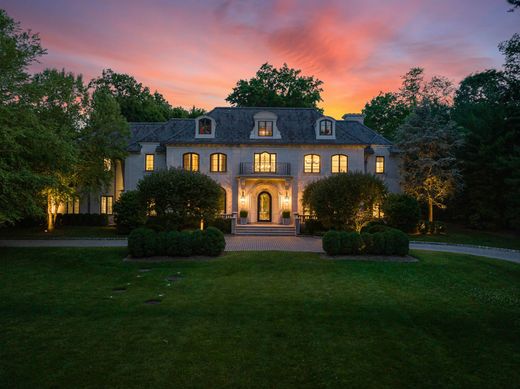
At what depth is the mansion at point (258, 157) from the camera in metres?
26.8

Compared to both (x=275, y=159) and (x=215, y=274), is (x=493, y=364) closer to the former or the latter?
(x=215, y=274)

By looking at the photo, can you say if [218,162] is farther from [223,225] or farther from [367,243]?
[367,243]

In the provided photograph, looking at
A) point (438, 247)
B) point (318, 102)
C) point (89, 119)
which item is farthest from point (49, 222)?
point (318, 102)

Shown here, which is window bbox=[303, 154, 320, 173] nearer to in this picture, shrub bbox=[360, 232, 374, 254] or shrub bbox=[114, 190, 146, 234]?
shrub bbox=[360, 232, 374, 254]

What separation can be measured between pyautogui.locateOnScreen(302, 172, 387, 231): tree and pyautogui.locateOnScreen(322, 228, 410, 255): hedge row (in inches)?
127

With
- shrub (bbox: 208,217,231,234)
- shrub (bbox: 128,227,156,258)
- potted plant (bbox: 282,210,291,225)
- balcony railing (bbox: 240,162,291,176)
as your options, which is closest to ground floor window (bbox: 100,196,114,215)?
shrub (bbox: 208,217,231,234)

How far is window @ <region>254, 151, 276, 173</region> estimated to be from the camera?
26.9 metres

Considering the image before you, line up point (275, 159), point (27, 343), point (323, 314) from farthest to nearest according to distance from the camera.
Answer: point (275, 159), point (323, 314), point (27, 343)

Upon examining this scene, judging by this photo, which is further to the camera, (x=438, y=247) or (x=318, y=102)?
(x=318, y=102)

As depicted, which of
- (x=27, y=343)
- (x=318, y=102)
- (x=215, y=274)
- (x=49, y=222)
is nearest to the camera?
(x=27, y=343)

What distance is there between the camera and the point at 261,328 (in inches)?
284

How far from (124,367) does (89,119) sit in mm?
23368

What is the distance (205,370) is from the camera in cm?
547

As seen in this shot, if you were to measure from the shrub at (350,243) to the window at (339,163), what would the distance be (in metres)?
12.4
